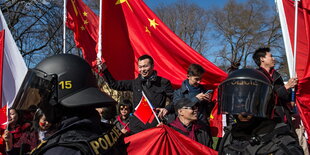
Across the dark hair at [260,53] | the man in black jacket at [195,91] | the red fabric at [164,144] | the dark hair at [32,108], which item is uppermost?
the dark hair at [260,53]

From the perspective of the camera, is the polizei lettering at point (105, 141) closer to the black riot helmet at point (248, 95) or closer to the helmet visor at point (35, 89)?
the helmet visor at point (35, 89)

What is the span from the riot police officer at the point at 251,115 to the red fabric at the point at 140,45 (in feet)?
12.5

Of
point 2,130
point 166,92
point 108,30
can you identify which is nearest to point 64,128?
point 166,92

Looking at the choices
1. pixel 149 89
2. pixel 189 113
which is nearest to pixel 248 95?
pixel 189 113

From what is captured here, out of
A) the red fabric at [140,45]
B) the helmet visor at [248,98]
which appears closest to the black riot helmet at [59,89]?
the helmet visor at [248,98]

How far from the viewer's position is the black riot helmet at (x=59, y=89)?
2.06 meters

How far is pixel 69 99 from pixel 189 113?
2979 millimetres

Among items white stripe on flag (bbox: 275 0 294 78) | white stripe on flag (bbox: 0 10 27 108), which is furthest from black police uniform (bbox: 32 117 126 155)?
white stripe on flag (bbox: 0 10 27 108)

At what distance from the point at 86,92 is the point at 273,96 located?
157 cm

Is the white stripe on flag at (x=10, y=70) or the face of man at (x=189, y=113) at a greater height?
the white stripe on flag at (x=10, y=70)

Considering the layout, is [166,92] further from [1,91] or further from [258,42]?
[258,42]

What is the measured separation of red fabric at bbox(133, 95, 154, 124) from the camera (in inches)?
207

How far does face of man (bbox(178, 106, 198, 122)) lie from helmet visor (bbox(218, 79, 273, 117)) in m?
1.88

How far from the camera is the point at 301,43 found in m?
6.16
